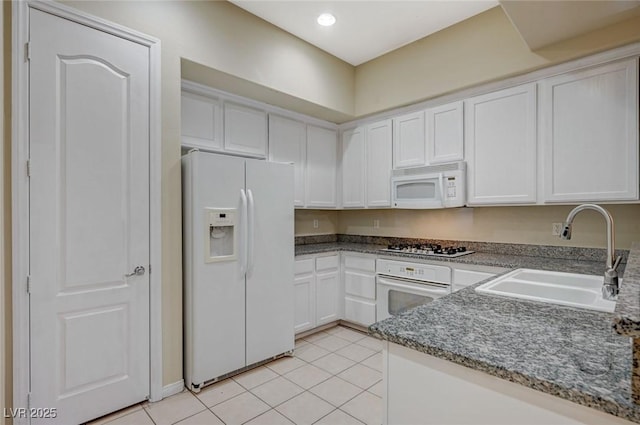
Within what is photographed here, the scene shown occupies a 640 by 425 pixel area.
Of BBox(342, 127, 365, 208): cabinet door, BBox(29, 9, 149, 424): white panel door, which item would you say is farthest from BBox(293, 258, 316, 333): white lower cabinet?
BBox(29, 9, 149, 424): white panel door

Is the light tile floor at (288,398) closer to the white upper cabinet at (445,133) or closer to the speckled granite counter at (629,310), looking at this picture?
the speckled granite counter at (629,310)

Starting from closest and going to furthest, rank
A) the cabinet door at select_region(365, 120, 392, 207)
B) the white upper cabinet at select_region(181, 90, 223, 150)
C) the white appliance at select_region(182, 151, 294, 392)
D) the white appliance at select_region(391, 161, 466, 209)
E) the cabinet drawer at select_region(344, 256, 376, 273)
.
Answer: the white appliance at select_region(182, 151, 294, 392) < the white upper cabinet at select_region(181, 90, 223, 150) < the white appliance at select_region(391, 161, 466, 209) < the cabinet drawer at select_region(344, 256, 376, 273) < the cabinet door at select_region(365, 120, 392, 207)

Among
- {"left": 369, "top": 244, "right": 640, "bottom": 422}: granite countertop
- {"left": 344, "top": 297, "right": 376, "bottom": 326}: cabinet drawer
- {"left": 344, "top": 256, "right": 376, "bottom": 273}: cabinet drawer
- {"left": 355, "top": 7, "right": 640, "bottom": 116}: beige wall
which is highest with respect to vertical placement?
{"left": 355, "top": 7, "right": 640, "bottom": 116}: beige wall

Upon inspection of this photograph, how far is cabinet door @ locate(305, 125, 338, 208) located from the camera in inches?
151

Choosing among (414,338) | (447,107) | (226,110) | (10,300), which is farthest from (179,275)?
(447,107)

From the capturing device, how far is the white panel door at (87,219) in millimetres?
1829

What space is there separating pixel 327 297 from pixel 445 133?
210 centimetres

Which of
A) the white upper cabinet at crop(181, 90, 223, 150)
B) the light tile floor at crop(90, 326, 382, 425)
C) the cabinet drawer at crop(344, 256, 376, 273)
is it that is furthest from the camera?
the cabinet drawer at crop(344, 256, 376, 273)

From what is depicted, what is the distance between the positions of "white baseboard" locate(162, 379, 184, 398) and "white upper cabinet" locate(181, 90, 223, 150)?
6.21 feet

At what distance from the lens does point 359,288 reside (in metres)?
3.52

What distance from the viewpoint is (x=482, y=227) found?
3232 mm

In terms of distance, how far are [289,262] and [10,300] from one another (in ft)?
6.05

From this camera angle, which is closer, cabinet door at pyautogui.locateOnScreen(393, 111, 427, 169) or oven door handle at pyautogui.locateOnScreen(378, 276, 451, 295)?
oven door handle at pyautogui.locateOnScreen(378, 276, 451, 295)

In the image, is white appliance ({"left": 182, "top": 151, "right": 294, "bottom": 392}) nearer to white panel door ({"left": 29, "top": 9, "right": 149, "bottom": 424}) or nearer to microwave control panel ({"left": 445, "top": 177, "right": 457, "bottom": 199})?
white panel door ({"left": 29, "top": 9, "right": 149, "bottom": 424})
